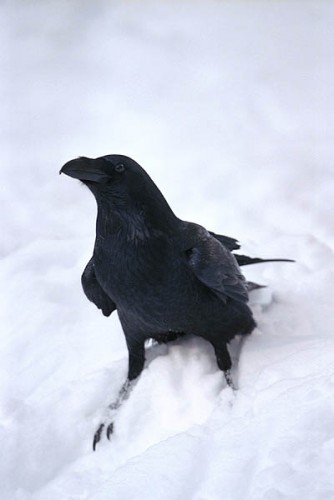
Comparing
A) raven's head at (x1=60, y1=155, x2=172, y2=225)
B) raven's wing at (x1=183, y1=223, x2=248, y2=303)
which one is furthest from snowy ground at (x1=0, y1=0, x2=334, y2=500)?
raven's head at (x1=60, y1=155, x2=172, y2=225)

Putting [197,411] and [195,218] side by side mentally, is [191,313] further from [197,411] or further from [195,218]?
[195,218]

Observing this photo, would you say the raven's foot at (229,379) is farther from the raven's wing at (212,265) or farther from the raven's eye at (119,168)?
the raven's eye at (119,168)

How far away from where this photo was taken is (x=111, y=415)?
329 cm

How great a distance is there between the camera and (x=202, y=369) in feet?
11.1

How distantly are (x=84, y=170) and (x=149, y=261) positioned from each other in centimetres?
52

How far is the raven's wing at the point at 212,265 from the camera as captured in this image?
3.15m

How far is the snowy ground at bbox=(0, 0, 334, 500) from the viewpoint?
2523 millimetres

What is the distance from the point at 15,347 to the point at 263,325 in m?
1.49

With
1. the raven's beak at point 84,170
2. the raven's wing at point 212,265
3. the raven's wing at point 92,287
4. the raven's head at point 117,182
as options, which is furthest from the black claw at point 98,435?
the raven's beak at point 84,170

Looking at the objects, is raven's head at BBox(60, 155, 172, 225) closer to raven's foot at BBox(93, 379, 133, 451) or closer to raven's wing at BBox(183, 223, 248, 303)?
raven's wing at BBox(183, 223, 248, 303)

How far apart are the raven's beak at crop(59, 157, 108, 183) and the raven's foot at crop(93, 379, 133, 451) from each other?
114cm

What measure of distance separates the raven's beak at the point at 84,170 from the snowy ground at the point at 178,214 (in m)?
1.09

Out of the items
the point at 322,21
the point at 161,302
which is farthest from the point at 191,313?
the point at 322,21

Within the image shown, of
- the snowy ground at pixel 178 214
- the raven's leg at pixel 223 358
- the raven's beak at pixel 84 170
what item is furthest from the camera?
the raven's leg at pixel 223 358
